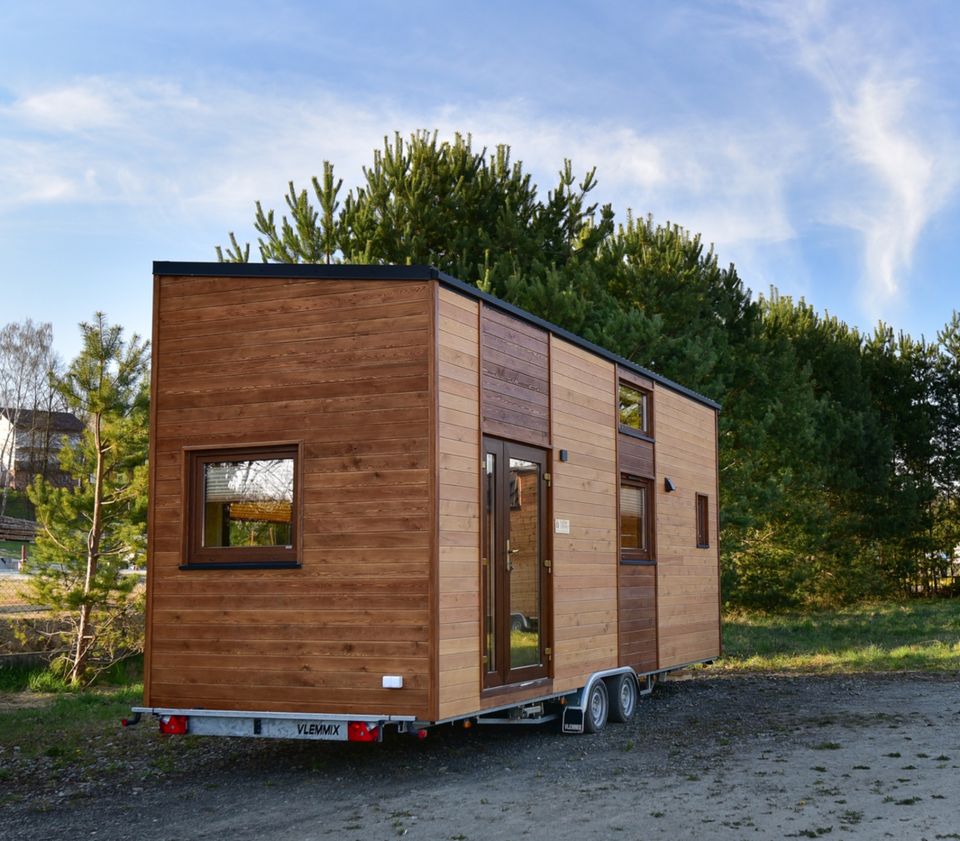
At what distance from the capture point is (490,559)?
8.18m

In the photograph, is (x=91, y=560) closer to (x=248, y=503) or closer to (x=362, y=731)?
(x=248, y=503)

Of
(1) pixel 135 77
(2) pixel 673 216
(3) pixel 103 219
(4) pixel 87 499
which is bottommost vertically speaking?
(4) pixel 87 499

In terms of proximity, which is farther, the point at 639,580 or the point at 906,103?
the point at 906,103

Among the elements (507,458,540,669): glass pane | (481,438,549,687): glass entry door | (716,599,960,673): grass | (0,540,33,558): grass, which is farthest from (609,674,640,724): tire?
(0,540,33,558): grass

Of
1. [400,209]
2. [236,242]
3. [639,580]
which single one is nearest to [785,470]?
[400,209]

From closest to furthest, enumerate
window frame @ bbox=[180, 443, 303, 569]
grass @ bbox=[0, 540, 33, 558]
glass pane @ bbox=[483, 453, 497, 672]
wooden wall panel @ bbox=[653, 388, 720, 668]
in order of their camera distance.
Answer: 1. window frame @ bbox=[180, 443, 303, 569]
2. glass pane @ bbox=[483, 453, 497, 672]
3. wooden wall panel @ bbox=[653, 388, 720, 668]
4. grass @ bbox=[0, 540, 33, 558]

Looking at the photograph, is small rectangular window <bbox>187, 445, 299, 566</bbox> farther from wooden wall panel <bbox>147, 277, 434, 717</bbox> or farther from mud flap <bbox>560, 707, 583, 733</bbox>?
mud flap <bbox>560, 707, 583, 733</bbox>

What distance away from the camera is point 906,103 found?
14227 millimetres

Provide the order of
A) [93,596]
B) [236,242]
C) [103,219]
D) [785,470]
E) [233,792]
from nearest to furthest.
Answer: [233,792]
[103,219]
[93,596]
[236,242]
[785,470]

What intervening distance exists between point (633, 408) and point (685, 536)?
200 cm

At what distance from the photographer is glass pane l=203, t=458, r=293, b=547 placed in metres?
7.75

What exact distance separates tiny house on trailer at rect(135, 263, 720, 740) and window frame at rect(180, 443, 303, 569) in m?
0.01

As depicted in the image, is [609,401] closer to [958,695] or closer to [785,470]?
[958,695]

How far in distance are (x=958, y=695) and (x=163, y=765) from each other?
8205mm
